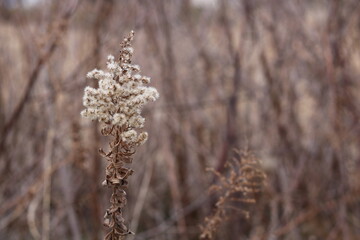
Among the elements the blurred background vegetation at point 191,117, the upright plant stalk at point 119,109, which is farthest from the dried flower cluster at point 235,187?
the blurred background vegetation at point 191,117

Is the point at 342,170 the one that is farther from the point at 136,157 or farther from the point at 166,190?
the point at 166,190

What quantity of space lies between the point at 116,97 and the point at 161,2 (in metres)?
1.75

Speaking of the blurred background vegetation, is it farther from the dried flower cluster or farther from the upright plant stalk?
the upright plant stalk

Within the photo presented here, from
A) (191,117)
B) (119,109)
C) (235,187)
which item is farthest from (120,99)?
(191,117)

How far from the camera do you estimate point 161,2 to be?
232 cm

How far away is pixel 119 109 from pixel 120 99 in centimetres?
1

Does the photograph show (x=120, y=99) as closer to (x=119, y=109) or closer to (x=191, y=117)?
(x=119, y=109)

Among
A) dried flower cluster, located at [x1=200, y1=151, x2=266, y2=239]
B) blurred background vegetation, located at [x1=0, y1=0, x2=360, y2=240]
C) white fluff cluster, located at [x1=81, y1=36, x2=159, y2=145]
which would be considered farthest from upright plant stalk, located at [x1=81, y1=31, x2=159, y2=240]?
blurred background vegetation, located at [x1=0, y1=0, x2=360, y2=240]

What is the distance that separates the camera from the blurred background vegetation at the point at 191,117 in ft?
7.37

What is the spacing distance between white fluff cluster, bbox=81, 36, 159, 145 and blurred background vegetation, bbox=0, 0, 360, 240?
145 centimetres

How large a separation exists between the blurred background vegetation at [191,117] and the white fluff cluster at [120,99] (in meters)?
1.45

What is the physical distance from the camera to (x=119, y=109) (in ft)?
2.14

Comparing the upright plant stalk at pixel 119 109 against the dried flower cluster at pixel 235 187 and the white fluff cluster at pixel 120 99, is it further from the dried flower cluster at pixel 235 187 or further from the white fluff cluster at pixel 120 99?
the dried flower cluster at pixel 235 187

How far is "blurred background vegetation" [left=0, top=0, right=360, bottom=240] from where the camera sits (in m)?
2.25
